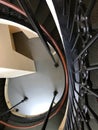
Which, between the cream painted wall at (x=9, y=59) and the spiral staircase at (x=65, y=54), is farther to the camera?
the cream painted wall at (x=9, y=59)

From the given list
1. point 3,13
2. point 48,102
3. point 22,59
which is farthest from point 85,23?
point 48,102

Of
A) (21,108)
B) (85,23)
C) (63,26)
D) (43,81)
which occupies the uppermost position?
(63,26)

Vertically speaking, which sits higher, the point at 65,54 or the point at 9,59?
the point at 9,59

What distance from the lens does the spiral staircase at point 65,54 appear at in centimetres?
162

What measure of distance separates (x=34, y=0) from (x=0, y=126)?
170 inches

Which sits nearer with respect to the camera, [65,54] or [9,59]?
[65,54]

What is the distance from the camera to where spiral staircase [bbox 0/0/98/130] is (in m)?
1.62

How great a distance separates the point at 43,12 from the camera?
3545mm

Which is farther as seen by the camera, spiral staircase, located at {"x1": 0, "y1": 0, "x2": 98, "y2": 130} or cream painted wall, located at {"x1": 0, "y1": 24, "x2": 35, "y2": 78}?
cream painted wall, located at {"x1": 0, "y1": 24, "x2": 35, "y2": 78}

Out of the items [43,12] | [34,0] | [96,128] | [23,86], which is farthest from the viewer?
[23,86]

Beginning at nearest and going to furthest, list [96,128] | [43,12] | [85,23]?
[85,23] < [96,128] < [43,12]

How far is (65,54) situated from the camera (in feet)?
8.61

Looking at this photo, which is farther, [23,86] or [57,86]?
[23,86]

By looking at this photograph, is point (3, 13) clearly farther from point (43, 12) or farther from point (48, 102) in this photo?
point (48, 102)
